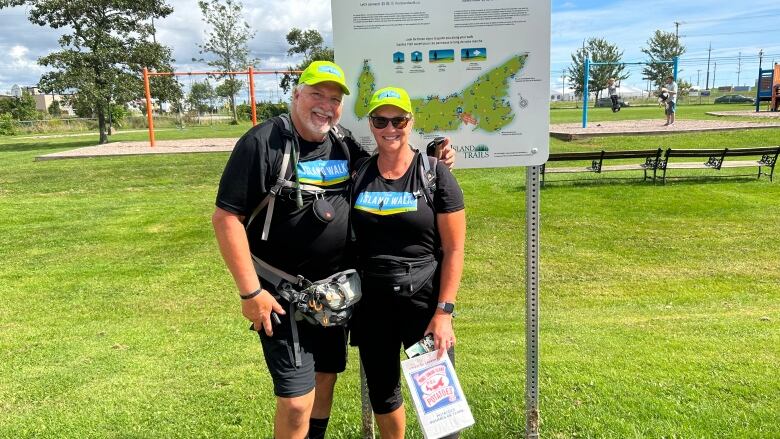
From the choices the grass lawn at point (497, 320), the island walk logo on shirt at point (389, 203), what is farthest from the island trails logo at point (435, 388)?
the grass lawn at point (497, 320)

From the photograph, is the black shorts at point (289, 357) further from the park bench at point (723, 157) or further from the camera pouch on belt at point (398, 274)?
the park bench at point (723, 157)

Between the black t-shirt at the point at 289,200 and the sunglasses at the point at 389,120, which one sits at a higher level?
the sunglasses at the point at 389,120

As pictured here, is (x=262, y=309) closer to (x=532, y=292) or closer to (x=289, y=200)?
(x=289, y=200)

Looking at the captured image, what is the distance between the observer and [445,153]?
2.68 meters

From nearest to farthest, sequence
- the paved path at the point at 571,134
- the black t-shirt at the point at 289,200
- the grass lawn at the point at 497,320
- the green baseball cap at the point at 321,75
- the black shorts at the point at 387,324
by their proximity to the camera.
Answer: the black t-shirt at the point at 289,200, the green baseball cap at the point at 321,75, the black shorts at the point at 387,324, the grass lawn at the point at 497,320, the paved path at the point at 571,134

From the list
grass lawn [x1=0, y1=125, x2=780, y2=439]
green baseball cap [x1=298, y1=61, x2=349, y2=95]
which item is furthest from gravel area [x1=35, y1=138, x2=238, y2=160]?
green baseball cap [x1=298, y1=61, x2=349, y2=95]

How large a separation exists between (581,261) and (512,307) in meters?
1.89

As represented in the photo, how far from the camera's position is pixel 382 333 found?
247cm

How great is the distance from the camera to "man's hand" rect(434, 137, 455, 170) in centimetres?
266

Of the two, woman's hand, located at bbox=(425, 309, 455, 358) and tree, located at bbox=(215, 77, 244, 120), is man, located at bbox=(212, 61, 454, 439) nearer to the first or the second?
woman's hand, located at bbox=(425, 309, 455, 358)

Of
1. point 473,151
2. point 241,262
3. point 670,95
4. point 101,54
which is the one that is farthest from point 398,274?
point 101,54

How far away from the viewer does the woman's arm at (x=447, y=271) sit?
2350 millimetres

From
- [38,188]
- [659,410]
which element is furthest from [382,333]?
[38,188]

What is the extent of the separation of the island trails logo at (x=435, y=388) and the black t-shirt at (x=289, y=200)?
599 mm
